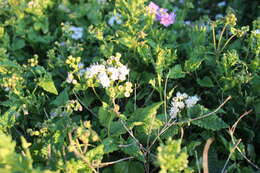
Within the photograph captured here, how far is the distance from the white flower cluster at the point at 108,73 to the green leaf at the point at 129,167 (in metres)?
0.44

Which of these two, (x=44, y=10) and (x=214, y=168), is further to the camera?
(x=44, y=10)

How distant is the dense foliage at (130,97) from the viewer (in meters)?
1.92

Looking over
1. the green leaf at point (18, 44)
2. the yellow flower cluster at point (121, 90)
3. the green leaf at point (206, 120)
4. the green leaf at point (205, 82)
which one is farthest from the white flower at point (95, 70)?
the green leaf at point (18, 44)

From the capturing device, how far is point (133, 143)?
1981 mm

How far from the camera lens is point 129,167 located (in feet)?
6.66

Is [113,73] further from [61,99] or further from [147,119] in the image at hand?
[61,99]

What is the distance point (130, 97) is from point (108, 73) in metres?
0.50

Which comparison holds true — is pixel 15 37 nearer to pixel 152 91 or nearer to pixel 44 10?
pixel 44 10

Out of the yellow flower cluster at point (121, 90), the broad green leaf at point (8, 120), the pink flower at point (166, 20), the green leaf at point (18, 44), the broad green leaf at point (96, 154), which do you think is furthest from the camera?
the green leaf at point (18, 44)

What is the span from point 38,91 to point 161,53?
2.91 feet

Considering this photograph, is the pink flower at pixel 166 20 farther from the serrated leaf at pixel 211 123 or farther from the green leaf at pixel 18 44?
the green leaf at pixel 18 44

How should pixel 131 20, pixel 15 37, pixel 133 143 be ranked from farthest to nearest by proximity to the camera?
pixel 15 37 → pixel 131 20 → pixel 133 143

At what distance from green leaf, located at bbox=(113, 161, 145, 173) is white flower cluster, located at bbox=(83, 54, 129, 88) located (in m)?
0.44

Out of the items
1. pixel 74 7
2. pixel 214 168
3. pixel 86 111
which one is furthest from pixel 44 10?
pixel 214 168
